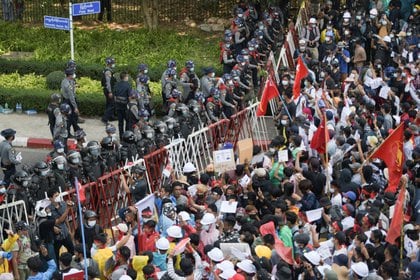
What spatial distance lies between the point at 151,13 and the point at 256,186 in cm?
1467

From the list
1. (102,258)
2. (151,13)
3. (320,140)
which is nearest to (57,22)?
(151,13)

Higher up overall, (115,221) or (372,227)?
(372,227)

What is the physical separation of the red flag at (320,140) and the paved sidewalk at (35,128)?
6.22 meters

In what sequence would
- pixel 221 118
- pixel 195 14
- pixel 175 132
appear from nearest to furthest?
pixel 175 132 → pixel 221 118 → pixel 195 14

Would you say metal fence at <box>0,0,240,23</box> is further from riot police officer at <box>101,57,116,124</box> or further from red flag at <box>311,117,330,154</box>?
red flag at <box>311,117,330,154</box>

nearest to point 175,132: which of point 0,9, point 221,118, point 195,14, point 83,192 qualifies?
point 221,118

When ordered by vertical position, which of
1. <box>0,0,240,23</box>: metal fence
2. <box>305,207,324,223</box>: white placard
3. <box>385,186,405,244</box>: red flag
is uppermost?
<box>385,186,405,244</box>: red flag

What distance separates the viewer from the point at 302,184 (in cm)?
1405

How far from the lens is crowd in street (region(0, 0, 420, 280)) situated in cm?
1191

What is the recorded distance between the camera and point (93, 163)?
51.7 ft

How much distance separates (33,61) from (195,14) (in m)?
6.75

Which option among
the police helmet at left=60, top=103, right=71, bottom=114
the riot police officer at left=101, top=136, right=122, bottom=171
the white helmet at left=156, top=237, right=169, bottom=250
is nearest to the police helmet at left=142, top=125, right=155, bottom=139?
the riot police officer at left=101, top=136, right=122, bottom=171

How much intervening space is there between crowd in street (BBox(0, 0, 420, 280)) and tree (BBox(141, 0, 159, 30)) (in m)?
6.29

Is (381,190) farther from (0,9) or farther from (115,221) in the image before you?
(0,9)
